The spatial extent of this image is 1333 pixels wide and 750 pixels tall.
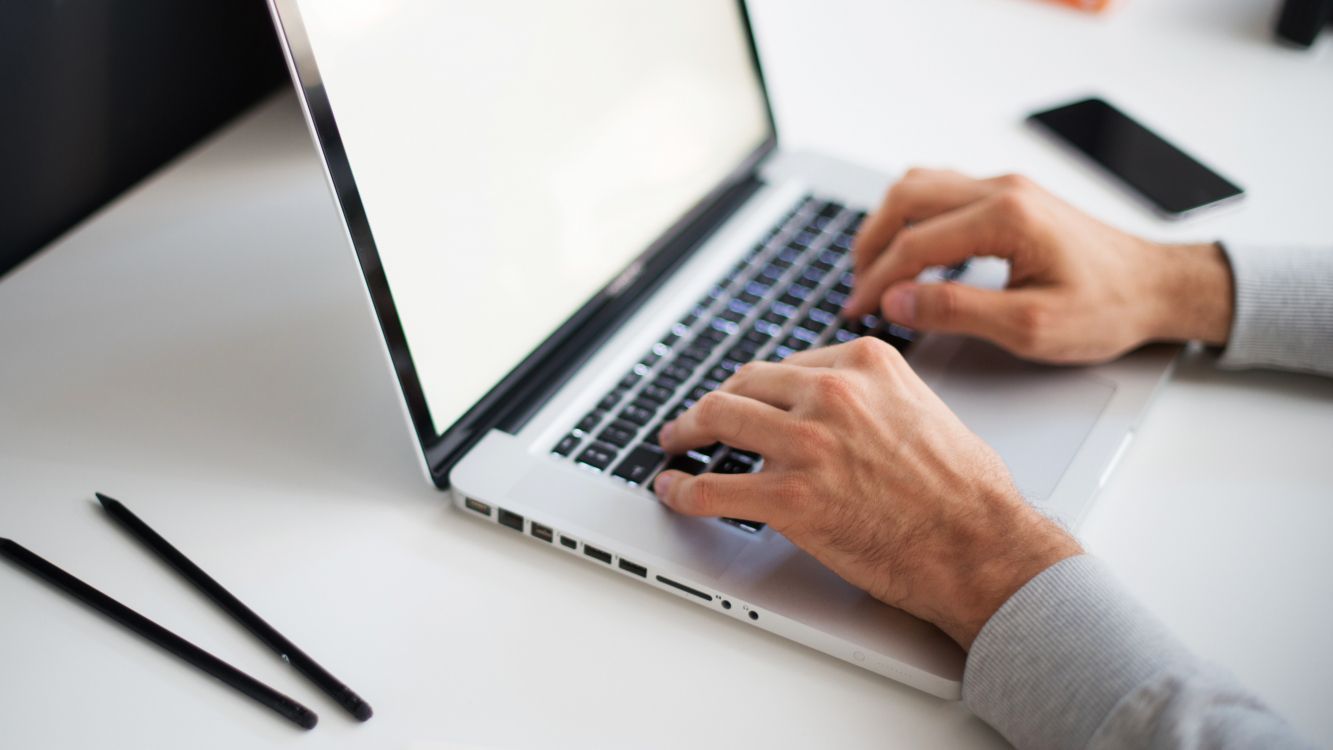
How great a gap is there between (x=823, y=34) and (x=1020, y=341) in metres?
0.62

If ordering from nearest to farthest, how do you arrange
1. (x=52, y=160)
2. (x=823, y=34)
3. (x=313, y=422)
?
(x=313, y=422) < (x=52, y=160) < (x=823, y=34)

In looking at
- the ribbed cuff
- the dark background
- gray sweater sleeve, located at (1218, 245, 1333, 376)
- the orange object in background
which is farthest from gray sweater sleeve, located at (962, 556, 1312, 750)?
the orange object in background

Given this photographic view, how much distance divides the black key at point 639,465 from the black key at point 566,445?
0.03 meters

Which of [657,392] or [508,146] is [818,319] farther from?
[508,146]

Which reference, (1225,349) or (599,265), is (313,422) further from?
(1225,349)

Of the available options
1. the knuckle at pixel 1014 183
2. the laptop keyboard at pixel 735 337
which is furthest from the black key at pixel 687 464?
the knuckle at pixel 1014 183

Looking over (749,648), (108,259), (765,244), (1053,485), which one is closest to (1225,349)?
(1053,485)

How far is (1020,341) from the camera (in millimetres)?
838

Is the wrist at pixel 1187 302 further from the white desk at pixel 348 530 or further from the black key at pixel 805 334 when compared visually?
the black key at pixel 805 334

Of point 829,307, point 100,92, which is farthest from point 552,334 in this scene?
point 100,92

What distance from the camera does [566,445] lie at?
0.77 meters

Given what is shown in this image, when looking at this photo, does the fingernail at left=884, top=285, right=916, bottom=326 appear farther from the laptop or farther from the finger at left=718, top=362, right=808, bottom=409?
the finger at left=718, top=362, right=808, bottom=409

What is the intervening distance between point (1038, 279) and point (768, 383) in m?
0.26

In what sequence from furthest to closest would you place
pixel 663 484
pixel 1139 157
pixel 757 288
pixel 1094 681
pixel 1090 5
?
pixel 1090 5, pixel 1139 157, pixel 757 288, pixel 663 484, pixel 1094 681
